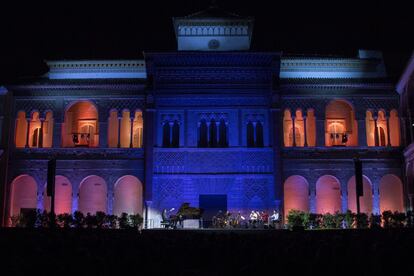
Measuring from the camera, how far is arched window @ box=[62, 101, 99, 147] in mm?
34500

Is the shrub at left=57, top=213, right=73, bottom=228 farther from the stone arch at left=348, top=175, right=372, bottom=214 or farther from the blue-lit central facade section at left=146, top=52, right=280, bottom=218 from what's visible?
the stone arch at left=348, top=175, right=372, bottom=214

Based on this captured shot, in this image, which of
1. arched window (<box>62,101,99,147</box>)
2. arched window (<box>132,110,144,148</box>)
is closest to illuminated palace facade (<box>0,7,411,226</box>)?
arched window (<box>62,101,99,147</box>)

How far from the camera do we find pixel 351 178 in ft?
106

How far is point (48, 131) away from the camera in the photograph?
3422cm

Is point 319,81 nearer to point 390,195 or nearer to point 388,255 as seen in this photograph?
point 390,195

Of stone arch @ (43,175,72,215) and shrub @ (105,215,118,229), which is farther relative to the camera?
stone arch @ (43,175,72,215)

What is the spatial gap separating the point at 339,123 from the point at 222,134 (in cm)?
774

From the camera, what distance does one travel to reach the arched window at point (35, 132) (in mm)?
33562

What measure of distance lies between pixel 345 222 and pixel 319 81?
900 centimetres

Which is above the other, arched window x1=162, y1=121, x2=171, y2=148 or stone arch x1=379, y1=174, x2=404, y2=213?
arched window x1=162, y1=121, x2=171, y2=148

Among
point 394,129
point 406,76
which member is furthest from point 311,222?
point 406,76

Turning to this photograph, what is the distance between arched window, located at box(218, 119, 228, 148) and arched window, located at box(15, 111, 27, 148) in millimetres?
11698

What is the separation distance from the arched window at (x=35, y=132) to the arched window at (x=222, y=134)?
10.9 metres

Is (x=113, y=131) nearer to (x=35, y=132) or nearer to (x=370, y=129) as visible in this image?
(x=35, y=132)
